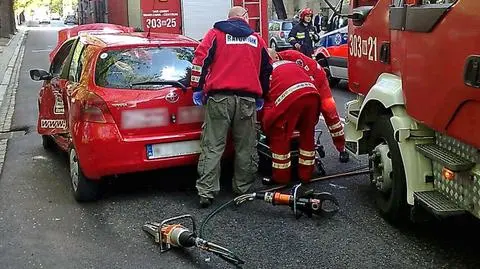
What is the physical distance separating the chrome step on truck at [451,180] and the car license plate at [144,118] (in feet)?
7.56

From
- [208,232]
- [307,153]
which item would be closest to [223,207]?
[208,232]

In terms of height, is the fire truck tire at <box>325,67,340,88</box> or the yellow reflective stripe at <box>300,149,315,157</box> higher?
the yellow reflective stripe at <box>300,149,315,157</box>

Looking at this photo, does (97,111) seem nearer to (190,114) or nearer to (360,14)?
(190,114)

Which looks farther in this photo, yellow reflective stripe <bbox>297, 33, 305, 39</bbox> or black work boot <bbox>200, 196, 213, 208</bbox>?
yellow reflective stripe <bbox>297, 33, 305, 39</bbox>

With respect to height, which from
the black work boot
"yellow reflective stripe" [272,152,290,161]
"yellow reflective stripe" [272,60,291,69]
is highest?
"yellow reflective stripe" [272,60,291,69]

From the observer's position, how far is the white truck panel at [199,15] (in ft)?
50.8

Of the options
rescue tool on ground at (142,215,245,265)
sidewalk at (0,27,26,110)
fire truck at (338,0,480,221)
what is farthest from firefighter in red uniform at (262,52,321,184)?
sidewalk at (0,27,26,110)

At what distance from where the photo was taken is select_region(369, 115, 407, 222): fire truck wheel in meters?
4.64

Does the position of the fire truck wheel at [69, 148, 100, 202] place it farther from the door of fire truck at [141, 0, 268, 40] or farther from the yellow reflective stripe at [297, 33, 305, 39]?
the door of fire truck at [141, 0, 268, 40]

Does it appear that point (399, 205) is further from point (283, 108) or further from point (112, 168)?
point (112, 168)

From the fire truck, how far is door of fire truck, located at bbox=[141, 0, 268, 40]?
998 centimetres

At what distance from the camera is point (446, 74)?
377 cm

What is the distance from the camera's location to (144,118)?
5.51 meters

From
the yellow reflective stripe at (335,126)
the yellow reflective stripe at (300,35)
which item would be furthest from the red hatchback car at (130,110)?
the yellow reflective stripe at (300,35)
